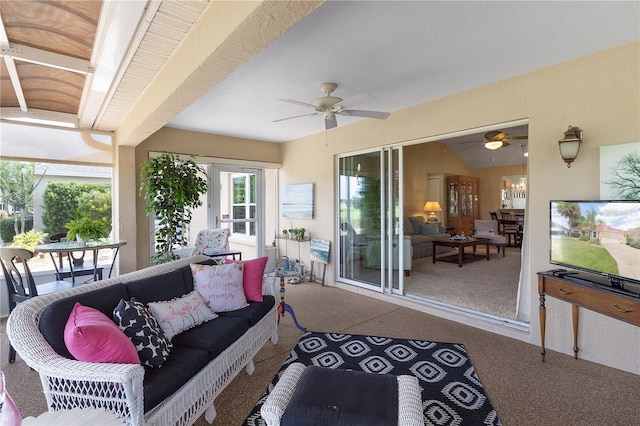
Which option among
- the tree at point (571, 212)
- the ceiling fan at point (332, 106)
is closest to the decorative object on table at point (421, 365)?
the tree at point (571, 212)

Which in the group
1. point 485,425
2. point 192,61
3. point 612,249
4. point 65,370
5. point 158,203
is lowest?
point 485,425

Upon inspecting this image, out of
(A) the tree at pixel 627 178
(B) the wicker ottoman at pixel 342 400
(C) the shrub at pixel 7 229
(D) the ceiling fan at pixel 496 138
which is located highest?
(D) the ceiling fan at pixel 496 138

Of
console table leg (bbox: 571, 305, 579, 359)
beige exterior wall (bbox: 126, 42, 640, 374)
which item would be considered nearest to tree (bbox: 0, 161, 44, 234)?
beige exterior wall (bbox: 126, 42, 640, 374)

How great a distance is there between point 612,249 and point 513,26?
6.03 ft

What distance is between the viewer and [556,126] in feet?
9.51

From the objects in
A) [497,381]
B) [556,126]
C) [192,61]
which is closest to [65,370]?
[192,61]

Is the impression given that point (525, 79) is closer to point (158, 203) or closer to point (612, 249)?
point (612, 249)

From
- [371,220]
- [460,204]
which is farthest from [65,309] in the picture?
[460,204]

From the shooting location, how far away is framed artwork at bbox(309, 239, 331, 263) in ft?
17.4

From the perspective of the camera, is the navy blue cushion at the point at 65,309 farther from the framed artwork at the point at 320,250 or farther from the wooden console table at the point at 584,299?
the framed artwork at the point at 320,250

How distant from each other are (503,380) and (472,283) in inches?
111

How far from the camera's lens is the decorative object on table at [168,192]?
401 cm

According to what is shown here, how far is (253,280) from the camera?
2.95 metres

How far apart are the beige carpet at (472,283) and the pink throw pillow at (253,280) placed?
8.01 feet
